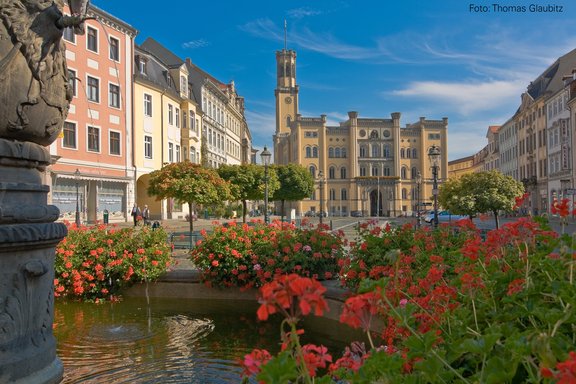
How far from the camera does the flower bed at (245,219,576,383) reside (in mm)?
1303

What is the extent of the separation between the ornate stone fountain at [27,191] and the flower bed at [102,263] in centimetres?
545

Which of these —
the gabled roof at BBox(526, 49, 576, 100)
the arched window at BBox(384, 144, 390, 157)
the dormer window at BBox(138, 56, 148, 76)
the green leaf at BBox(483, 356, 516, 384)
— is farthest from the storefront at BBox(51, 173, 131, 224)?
the arched window at BBox(384, 144, 390, 157)

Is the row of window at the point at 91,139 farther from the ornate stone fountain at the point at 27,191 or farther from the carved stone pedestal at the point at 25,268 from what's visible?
the carved stone pedestal at the point at 25,268

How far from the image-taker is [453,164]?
133875 millimetres

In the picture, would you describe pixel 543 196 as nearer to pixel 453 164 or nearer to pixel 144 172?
pixel 144 172

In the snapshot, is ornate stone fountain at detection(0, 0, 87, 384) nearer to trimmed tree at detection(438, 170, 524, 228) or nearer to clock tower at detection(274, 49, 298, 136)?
trimmed tree at detection(438, 170, 524, 228)

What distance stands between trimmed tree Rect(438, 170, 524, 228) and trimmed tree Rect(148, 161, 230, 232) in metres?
16.0

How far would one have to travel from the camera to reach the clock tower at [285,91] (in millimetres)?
105688

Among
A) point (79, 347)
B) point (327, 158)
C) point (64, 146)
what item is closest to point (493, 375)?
point (79, 347)

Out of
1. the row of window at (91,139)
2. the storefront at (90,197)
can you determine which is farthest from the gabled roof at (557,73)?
the storefront at (90,197)

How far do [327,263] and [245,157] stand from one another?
6944cm

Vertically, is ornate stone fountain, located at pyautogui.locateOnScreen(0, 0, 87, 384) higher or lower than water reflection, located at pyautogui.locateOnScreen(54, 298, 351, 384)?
higher

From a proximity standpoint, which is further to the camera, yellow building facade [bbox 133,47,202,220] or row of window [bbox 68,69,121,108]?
yellow building facade [bbox 133,47,202,220]

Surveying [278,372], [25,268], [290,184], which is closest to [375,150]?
[290,184]
